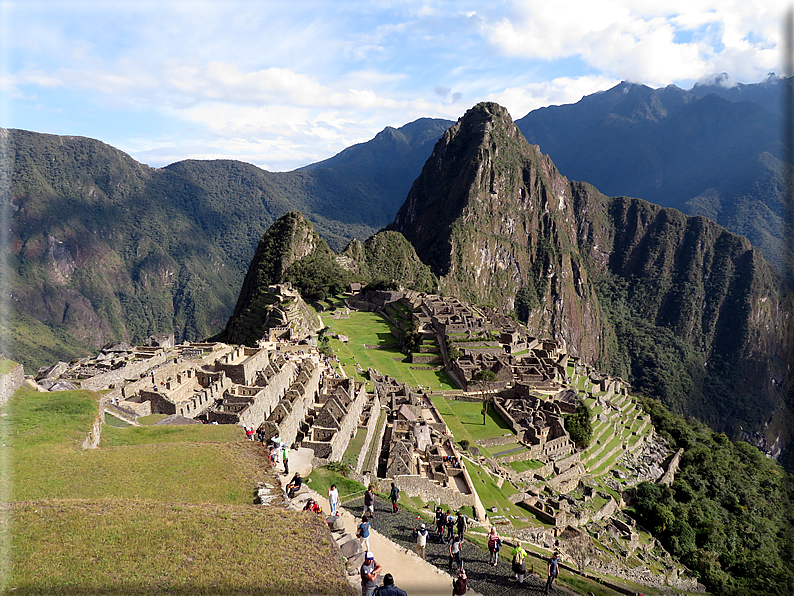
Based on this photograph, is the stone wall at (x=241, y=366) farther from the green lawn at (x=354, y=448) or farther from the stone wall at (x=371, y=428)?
the stone wall at (x=371, y=428)

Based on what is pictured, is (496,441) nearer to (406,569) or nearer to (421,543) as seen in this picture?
(421,543)

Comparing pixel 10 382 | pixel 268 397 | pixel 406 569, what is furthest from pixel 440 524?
pixel 10 382

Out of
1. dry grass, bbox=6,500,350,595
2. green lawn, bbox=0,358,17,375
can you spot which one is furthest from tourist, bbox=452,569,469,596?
green lawn, bbox=0,358,17,375

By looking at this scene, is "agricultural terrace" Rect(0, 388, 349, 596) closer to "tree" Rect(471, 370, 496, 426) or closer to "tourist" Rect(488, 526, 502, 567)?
"tourist" Rect(488, 526, 502, 567)

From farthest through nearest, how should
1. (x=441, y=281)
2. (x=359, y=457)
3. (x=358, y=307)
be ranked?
(x=441, y=281) < (x=358, y=307) < (x=359, y=457)

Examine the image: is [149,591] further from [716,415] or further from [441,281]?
[716,415]

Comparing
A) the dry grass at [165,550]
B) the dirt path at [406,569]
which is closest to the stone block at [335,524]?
the dry grass at [165,550]

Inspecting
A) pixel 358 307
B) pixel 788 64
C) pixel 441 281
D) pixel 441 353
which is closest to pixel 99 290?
pixel 441 281
